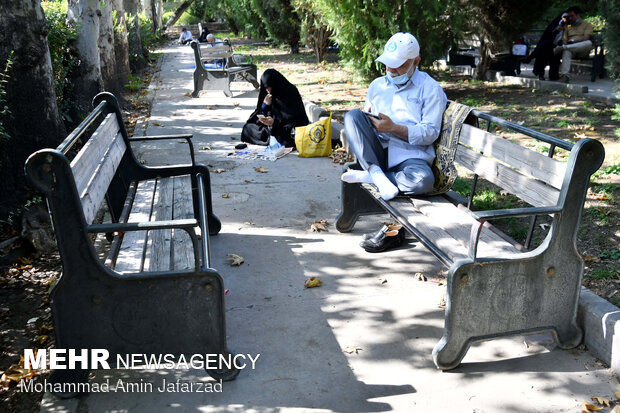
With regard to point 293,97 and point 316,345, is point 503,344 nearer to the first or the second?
point 316,345

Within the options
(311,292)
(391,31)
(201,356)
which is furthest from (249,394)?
(391,31)

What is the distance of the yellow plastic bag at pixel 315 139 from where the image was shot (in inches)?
302

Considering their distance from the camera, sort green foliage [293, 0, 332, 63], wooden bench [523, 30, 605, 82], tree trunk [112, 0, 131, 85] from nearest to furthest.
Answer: wooden bench [523, 30, 605, 82] → tree trunk [112, 0, 131, 85] → green foliage [293, 0, 332, 63]

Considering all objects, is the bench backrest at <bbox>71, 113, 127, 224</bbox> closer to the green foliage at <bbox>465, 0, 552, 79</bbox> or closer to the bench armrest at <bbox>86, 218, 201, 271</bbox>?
the bench armrest at <bbox>86, 218, 201, 271</bbox>

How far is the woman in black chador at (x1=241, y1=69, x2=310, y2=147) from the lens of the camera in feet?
26.4

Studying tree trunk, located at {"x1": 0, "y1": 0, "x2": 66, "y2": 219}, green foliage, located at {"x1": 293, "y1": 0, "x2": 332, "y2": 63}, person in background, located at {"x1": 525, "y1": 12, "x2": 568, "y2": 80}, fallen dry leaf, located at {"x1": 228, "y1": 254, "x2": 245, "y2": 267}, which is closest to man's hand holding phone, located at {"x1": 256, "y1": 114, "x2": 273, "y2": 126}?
tree trunk, located at {"x1": 0, "y1": 0, "x2": 66, "y2": 219}

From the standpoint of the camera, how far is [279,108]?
8195 mm

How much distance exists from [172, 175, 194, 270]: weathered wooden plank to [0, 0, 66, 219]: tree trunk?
1507mm

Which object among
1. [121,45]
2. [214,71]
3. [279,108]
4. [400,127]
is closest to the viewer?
[400,127]

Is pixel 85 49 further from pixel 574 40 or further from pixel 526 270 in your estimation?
pixel 574 40

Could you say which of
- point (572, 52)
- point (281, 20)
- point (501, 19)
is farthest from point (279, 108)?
point (281, 20)

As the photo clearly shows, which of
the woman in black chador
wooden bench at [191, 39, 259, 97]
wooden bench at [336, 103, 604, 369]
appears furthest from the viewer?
wooden bench at [191, 39, 259, 97]

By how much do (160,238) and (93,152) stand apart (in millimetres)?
701

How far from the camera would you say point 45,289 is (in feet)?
14.0
